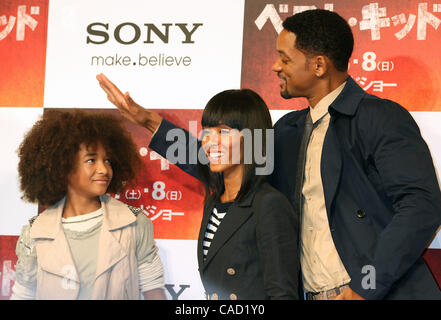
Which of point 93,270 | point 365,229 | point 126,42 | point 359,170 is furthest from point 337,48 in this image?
point 93,270

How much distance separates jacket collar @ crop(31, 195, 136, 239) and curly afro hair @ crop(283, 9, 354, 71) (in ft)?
3.32

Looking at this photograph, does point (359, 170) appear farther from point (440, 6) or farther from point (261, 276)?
point (440, 6)

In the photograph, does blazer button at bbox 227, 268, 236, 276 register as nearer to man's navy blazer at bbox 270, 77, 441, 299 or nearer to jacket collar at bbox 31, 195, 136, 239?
man's navy blazer at bbox 270, 77, 441, 299

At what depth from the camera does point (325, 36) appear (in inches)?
82.7

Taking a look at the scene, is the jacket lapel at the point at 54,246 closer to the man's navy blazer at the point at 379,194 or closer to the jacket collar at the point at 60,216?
the jacket collar at the point at 60,216

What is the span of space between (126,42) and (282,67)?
2.97 ft

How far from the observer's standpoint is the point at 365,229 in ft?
6.43

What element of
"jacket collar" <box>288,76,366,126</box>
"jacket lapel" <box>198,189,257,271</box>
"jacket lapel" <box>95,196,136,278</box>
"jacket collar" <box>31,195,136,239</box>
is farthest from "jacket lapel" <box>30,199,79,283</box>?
"jacket collar" <box>288,76,366,126</box>

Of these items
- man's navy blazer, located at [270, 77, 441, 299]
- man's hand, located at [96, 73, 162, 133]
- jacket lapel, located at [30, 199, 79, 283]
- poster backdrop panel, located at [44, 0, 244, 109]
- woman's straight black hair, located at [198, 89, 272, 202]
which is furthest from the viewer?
poster backdrop panel, located at [44, 0, 244, 109]

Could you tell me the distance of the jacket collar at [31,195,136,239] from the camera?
2.32 m

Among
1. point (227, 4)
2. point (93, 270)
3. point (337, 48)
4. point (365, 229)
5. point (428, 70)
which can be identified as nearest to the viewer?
point (365, 229)

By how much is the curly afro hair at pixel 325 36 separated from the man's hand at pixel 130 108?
2.38 feet

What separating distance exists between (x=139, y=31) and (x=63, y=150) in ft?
2.43

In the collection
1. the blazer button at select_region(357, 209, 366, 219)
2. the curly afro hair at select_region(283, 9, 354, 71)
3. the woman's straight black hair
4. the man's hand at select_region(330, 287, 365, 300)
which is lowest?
the man's hand at select_region(330, 287, 365, 300)
